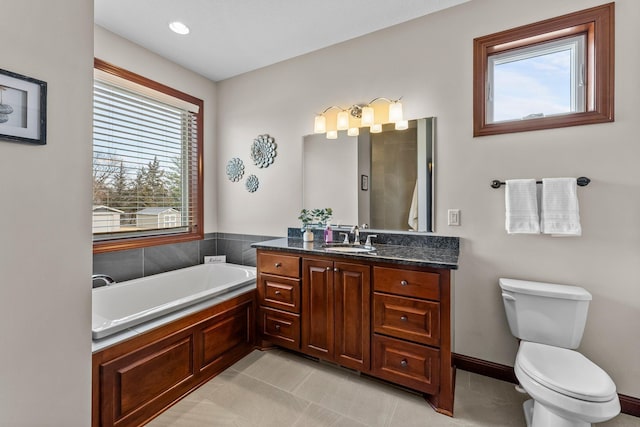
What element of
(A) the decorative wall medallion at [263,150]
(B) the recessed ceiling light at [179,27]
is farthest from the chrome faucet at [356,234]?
(B) the recessed ceiling light at [179,27]

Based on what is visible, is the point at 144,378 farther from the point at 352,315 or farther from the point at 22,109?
the point at 22,109

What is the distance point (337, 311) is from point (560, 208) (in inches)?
61.7

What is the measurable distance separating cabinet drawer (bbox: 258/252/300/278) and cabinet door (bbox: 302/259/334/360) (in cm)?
8

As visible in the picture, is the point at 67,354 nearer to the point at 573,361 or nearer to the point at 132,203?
the point at 132,203

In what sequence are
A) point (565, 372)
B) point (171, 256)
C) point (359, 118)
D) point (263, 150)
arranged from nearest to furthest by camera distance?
point (565, 372)
point (359, 118)
point (171, 256)
point (263, 150)

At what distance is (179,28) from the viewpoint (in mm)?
2385

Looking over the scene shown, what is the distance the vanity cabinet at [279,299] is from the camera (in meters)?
2.26

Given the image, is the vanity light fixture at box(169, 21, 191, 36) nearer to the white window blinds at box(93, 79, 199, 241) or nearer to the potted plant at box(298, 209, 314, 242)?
the white window blinds at box(93, 79, 199, 241)

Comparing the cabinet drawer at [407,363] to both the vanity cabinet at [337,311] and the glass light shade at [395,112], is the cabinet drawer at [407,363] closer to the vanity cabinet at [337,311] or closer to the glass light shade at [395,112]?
the vanity cabinet at [337,311]

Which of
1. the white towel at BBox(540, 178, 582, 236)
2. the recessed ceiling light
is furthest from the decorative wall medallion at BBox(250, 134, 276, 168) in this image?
the white towel at BBox(540, 178, 582, 236)

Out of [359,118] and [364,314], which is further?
[359,118]

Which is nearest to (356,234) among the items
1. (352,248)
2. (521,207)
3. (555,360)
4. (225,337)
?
(352,248)

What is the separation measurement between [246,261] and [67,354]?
6.76 feet

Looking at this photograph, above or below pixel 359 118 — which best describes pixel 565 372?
below
